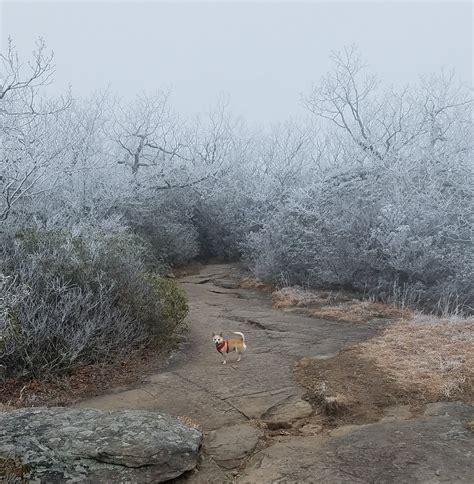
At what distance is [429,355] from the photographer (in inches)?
221

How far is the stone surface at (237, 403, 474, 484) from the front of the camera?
337 centimetres

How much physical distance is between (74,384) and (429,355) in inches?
149

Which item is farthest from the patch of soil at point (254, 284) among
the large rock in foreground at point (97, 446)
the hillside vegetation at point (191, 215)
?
the large rock in foreground at point (97, 446)

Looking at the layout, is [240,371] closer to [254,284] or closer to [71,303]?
[71,303]

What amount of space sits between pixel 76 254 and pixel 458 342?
4659 millimetres

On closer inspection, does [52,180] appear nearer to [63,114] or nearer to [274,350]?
[63,114]

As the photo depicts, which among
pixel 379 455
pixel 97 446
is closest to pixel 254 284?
pixel 379 455

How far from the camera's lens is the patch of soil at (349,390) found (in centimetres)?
442

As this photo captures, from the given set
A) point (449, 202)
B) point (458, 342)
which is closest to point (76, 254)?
point (458, 342)

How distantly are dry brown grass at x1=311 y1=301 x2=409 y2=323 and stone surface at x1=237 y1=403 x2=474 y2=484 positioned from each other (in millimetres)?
3934

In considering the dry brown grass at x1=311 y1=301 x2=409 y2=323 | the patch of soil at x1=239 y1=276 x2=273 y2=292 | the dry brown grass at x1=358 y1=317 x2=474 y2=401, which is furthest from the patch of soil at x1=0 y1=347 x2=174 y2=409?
the patch of soil at x1=239 y1=276 x2=273 y2=292

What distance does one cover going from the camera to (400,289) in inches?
367

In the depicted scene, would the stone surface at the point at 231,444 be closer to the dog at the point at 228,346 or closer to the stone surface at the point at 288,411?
the stone surface at the point at 288,411

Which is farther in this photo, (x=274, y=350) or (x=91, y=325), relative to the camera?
(x=274, y=350)
